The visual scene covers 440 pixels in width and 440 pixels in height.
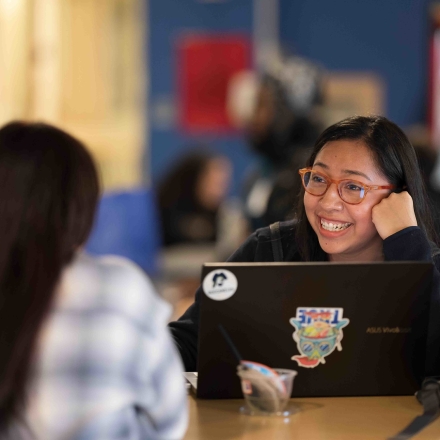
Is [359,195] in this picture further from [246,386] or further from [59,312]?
[59,312]

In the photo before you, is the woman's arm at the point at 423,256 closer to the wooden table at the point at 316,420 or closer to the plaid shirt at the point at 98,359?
the wooden table at the point at 316,420

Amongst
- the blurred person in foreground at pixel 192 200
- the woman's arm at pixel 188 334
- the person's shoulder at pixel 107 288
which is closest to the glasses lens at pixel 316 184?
the woman's arm at pixel 188 334

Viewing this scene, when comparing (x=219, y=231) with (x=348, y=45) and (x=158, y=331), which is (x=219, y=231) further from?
(x=158, y=331)

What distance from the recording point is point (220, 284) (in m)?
1.65

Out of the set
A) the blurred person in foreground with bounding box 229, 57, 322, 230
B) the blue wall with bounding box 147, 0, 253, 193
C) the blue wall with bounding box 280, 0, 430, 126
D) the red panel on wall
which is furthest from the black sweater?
the blue wall with bounding box 280, 0, 430, 126

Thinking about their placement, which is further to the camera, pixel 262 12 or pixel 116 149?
pixel 262 12

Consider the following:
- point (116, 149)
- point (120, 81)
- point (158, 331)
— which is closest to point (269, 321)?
point (158, 331)

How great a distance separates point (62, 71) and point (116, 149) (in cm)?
103

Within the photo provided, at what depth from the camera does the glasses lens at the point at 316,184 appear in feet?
7.03

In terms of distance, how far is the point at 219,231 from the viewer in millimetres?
6285

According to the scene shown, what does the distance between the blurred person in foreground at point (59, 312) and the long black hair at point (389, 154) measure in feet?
3.14

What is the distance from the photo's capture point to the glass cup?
164 cm

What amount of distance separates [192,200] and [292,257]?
4.09 metres

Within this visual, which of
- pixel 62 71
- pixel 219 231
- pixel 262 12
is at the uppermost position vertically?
pixel 262 12
